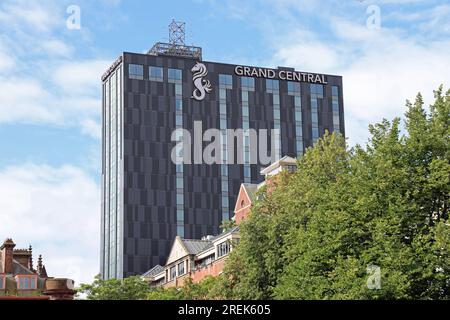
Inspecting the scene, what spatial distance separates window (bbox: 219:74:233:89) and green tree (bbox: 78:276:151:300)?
80002 mm

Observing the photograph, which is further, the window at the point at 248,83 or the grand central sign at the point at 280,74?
the grand central sign at the point at 280,74

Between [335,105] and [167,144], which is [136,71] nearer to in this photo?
[167,144]

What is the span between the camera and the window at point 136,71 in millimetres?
165250

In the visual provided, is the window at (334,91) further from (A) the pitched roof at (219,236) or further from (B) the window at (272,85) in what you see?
(A) the pitched roof at (219,236)

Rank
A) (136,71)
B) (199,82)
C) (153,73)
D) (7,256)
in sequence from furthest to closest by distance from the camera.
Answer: (199,82)
(153,73)
(136,71)
(7,256)

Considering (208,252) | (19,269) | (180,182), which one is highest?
(180,182)

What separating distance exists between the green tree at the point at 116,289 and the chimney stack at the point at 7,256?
765cm

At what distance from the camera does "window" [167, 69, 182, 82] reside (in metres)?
168

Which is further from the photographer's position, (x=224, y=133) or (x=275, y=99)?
(x=275, y=99)

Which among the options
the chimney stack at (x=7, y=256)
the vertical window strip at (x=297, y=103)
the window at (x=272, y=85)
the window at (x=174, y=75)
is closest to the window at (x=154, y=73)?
the window at (x=174, y=75)

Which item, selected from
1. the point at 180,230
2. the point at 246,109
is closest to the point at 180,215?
the point at 180,230

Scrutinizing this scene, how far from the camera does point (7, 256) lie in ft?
304

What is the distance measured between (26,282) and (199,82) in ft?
276
